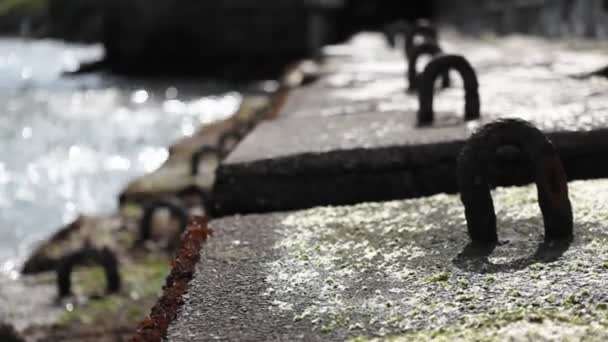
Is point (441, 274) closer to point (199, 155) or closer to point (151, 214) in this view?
point (151, 214)

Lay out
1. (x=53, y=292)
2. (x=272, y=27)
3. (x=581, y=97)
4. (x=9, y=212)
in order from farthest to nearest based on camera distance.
Result: (x=272, y=27) → (x=9, y=212) → (x=53, y=292) → (x=581, y=97)

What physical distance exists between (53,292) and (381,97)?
185 centimetres

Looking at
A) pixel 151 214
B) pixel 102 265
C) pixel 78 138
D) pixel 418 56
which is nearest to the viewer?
pixel 418 56

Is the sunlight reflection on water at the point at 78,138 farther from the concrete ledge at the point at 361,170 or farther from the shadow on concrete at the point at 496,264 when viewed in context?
the shadow on concrete at the point at 496,264

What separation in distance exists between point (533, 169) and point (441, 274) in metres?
0.26

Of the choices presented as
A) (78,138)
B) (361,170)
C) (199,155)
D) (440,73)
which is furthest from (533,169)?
(78,138)

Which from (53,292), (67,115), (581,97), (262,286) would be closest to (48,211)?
(53,292)

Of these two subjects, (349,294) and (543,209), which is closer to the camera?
(349,294)

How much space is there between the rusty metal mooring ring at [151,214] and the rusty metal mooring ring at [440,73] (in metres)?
2.85

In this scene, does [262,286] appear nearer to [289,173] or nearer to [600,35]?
[289,173]

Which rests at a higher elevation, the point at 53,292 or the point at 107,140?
the point at 53,292

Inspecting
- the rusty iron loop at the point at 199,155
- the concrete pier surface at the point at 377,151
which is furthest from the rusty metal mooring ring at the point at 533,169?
the rusty iron loop at the point at 199,155

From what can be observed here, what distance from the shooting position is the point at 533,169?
1.47 meters

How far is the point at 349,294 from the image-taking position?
1.30 meters
